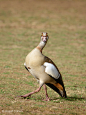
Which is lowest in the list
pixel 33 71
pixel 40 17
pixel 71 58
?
pixel 71 58

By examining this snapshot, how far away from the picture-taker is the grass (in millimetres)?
6035

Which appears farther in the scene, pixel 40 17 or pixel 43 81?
pixel 40 17

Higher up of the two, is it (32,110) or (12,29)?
(12,29)

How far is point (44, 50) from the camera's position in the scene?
15867 millimetres

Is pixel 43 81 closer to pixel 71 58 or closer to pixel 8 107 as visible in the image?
pixel 8 107

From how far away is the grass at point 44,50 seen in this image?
604 cm

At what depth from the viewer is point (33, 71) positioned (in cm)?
604

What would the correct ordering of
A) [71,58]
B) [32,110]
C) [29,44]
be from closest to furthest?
1. [32,110]
2. [71,58]
3. [29,44]

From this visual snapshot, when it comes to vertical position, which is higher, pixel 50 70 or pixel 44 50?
pixel 50 70

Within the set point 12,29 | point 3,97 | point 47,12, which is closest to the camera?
point 3,97

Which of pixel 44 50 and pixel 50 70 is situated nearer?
pixel 50 70

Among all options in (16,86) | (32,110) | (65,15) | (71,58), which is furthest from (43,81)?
(65,15)

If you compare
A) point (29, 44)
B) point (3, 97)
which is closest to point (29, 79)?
point (3, 97)

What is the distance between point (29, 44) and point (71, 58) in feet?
15.6
